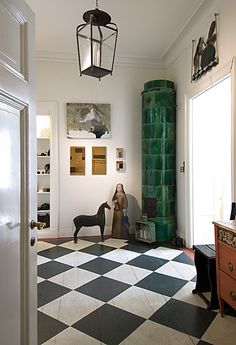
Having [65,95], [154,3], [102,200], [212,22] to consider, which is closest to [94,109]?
[65,95]

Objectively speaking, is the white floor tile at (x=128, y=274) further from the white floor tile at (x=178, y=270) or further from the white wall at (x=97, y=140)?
the white wall at (x=97, y=140)

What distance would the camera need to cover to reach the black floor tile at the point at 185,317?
77.4 inches

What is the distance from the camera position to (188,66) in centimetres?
372

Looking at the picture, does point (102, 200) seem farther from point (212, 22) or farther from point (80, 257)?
point (212, 22)

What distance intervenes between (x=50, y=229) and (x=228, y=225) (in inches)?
123

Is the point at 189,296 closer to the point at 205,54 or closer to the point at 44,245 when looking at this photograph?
the point at 44,245

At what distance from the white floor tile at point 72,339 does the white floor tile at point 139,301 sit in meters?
0.46

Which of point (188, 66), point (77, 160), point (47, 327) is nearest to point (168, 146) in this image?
point (188, 66)

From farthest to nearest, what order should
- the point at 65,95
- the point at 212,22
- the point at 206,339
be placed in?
the point at 65,95, the point at 212,22, the point at 206,339

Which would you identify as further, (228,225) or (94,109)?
(94,109)

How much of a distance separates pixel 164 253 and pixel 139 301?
52.6 inches

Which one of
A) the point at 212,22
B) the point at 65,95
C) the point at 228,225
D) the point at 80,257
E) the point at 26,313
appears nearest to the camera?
the point at 26,313

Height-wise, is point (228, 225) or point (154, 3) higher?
point (154, 3)

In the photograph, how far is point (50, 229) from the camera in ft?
14.5
